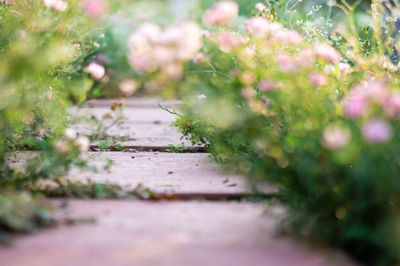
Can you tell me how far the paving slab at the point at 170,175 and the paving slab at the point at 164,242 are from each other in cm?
19

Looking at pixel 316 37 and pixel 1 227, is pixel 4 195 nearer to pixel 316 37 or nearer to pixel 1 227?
pixel 1 227

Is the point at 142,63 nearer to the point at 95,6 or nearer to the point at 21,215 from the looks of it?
the point at 21,215

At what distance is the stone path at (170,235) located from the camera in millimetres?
1168

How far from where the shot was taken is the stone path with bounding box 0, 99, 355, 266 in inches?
46.0

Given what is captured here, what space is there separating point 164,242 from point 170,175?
76cm

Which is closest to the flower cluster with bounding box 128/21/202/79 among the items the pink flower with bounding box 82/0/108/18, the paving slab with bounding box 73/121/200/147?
the pink flower with bounding box 82/0/108/18

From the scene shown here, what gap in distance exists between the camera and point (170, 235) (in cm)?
131

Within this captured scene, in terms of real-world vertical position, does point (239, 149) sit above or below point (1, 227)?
above

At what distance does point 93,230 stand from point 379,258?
793 mm

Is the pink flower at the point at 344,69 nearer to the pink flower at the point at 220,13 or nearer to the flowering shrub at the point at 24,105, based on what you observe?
the pink flower at the point at 220,13

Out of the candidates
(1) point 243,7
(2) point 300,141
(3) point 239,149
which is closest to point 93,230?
(2) point 300,141

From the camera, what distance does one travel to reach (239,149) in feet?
7.06

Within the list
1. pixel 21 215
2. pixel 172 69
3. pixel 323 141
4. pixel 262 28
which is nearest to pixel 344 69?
pixel 262 28

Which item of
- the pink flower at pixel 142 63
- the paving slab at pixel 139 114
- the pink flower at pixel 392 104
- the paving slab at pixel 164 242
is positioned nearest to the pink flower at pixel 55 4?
the pink flower at pixel 142 63
